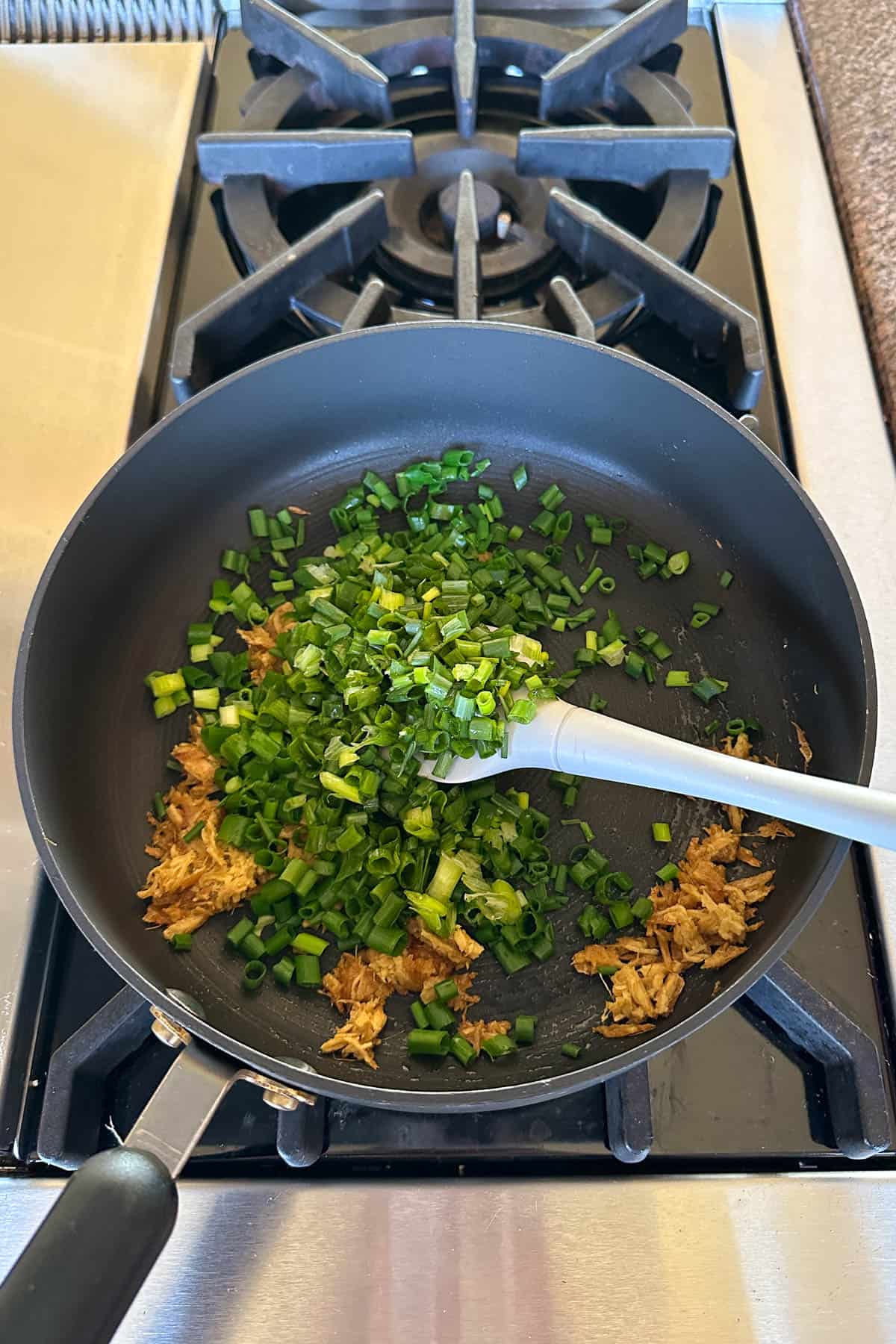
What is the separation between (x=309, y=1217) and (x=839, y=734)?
2.12ft

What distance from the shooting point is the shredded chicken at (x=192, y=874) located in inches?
36.9

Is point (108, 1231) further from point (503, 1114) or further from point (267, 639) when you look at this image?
point (267, 639)

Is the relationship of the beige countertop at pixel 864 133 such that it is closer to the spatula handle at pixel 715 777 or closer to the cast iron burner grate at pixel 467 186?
the cast iron burner grate at pixel 467 186

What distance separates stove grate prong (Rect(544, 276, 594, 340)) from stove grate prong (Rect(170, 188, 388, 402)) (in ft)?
0.78

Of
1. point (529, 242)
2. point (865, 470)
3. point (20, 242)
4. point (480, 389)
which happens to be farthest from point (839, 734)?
point (20, 242)

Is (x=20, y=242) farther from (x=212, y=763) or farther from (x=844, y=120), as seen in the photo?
(x=844, y=120)

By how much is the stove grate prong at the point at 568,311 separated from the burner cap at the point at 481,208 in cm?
14

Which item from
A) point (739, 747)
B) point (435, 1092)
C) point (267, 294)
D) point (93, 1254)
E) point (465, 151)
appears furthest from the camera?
point (465, 151)

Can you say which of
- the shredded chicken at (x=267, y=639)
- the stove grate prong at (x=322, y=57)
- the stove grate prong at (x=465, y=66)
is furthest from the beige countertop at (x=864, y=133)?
the shredded chicken at (x=267, y=639)

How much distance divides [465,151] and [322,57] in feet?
0.69

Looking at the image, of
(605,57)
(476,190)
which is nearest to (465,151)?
(476,190)

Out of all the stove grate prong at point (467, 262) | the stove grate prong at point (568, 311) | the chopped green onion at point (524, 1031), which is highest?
the stove grate prong at point (467, 262)

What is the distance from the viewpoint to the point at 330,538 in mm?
1156

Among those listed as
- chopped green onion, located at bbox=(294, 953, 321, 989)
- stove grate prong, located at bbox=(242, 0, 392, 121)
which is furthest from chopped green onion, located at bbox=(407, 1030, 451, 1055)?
stove grate prong, located at bbox=(242, 0, 392, 121)
